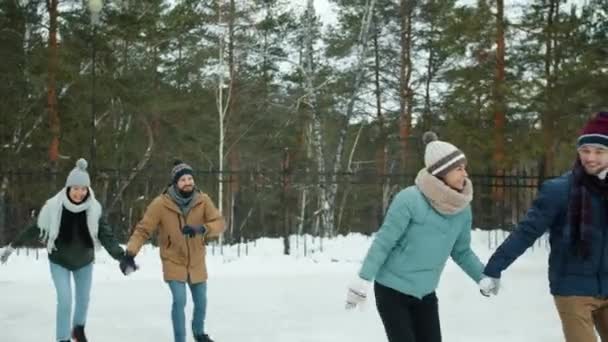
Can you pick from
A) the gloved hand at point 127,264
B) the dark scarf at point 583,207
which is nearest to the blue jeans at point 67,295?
the gloved hand at point 127,264

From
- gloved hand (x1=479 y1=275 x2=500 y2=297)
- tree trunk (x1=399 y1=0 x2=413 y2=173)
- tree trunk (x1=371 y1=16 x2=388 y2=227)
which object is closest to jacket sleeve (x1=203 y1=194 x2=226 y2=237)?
gloved hand (x1=479 y1=275 x2=500 y2=297)

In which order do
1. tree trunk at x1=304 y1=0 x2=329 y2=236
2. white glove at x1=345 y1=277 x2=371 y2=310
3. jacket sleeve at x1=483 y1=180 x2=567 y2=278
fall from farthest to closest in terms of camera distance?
tree trunk at x1=304 y1=0 x2=329 y2=236
white glove at x1=345 y1=277 x2=371 y2=310
jacket sleeve at x1=483 y1=180 x2=567 y2=278

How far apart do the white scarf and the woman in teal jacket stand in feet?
9.36

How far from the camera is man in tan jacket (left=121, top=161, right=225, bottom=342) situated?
5668 mm

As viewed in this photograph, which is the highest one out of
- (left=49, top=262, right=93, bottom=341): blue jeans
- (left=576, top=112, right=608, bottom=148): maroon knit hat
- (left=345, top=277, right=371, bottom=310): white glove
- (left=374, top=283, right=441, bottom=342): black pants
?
(left=576, top=112, right=608, bottom=148): maroon knit hat

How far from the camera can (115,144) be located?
72.5ft

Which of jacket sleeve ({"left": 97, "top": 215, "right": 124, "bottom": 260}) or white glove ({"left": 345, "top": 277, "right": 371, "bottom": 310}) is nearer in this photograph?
white glove ({"left": 345, "top": 277, "right": 371, "bottom": 310})

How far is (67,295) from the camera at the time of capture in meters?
5.64

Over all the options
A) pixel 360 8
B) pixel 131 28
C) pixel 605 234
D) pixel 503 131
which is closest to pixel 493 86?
pixel 503 131

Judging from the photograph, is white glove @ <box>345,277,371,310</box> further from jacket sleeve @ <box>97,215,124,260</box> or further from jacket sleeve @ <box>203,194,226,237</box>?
jacket sleeve @ <box>97,215,124,260</box>

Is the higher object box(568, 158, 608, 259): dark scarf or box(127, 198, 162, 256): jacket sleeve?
box(568, 158, 608, 259): dark scarf

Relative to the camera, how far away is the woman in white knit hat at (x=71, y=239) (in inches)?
222

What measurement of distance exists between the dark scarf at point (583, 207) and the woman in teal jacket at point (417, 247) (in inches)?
21.6

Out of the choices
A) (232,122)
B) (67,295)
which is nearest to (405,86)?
(232,122)
